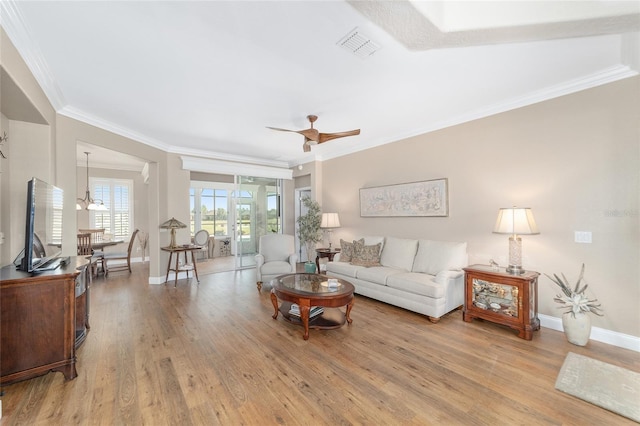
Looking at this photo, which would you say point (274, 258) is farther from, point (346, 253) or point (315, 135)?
point (315, 135)

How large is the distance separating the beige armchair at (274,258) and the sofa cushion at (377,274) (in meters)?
1.26

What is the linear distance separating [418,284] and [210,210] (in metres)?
6.98

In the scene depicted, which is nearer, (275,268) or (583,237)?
(583,237)

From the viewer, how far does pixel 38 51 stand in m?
2.35

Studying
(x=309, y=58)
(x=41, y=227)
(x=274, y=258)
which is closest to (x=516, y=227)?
(x=309, y=58)

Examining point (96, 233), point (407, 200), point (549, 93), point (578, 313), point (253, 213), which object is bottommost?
point (578, 313)

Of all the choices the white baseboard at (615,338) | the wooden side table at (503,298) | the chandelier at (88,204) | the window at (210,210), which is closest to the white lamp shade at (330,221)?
the wooden side table at (503,298)

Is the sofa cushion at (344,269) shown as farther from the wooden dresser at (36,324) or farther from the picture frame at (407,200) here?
the wooden dresser at (36,324)

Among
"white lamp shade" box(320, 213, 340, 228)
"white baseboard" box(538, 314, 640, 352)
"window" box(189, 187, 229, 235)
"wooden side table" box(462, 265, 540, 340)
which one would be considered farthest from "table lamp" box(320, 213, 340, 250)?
"window" box(189, 187, 229, 235)

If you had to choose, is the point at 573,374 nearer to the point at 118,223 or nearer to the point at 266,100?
the point at 266,100

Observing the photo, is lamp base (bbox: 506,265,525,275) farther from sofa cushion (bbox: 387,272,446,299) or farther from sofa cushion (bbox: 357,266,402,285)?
sofa cushion (bbox: 357,266,402,285)

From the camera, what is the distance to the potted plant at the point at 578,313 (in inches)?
106

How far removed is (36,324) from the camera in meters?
2.10

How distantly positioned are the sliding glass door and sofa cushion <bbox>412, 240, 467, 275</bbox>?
161 inches
